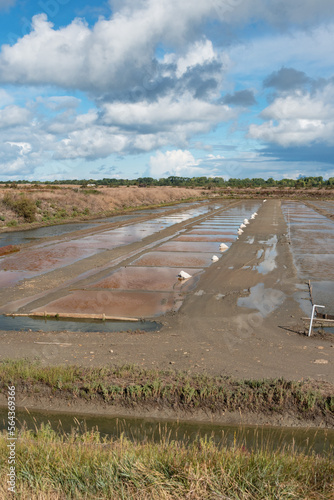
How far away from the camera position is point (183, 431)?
591 cm

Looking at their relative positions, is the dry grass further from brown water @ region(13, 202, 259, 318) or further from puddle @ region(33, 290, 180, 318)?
puddle @ region(33, 290, 180, 318)

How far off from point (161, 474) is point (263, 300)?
8305 millimetres

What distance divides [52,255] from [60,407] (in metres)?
13.7

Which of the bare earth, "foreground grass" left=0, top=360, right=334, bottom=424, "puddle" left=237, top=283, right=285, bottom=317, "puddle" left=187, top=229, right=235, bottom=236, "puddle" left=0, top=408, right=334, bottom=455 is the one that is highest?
"puddle" left=187, top=229, right=235, bottom=236

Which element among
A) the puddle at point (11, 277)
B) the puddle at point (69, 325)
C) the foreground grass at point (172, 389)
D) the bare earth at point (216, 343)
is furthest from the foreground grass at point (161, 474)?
the puddle at point (11, 277)

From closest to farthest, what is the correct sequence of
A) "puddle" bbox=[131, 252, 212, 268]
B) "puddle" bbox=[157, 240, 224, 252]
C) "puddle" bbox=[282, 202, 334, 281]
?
"puddle" bbox=[282, 202, 334, 281], "puddle" bbox=[131, 252, 212, 268], "puddle" bbox=[157, 240, 224, 252]

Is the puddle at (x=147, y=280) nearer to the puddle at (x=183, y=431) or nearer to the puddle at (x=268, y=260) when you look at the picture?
the puddle at (x=268, y=260)

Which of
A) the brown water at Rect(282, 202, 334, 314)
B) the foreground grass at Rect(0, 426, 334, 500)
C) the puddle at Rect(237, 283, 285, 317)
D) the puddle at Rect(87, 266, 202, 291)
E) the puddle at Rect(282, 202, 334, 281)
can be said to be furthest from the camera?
the puddle at Rect(282, 202, 334, 281)

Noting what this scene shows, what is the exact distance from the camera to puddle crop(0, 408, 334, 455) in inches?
221

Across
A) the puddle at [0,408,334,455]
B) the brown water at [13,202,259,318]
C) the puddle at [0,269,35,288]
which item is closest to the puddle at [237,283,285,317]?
the brown water at [13,202,259,318]

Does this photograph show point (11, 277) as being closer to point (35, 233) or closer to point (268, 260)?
point (268, 260)

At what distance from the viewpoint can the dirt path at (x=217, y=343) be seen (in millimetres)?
7402

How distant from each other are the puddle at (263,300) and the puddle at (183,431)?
186 inches

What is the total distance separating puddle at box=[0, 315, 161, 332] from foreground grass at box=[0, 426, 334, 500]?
5.35m
